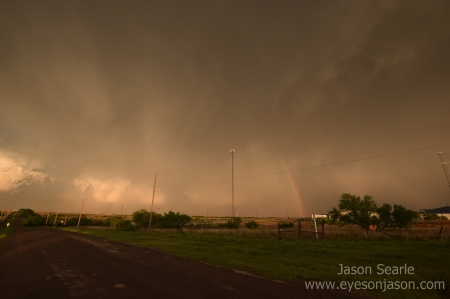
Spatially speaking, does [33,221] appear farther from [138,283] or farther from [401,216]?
[401,216]

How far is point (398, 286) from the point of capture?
8.55m

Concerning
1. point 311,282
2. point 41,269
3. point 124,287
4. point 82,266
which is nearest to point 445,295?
point 311,282

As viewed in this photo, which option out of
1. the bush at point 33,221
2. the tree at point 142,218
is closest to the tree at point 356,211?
the tree at point 142,218

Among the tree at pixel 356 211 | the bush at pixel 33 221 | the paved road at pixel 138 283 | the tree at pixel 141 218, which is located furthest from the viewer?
the bush at pixel 33 221

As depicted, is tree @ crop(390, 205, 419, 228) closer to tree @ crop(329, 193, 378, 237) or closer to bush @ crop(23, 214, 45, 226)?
tree @ crop(329, 193, 378, 237)

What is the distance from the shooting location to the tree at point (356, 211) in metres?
36.0

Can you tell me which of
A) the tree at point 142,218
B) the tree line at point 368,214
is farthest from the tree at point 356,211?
the tree at point 142,218

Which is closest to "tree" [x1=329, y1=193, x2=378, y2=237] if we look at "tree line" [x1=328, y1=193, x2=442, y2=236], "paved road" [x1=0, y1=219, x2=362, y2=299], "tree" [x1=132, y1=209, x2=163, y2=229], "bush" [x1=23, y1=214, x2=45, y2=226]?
"tree line" [x1=328, y1=193, x2=442, y2=236]

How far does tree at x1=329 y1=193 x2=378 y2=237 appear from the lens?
36000 mm

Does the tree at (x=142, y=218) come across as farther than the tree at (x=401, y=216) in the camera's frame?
Yes

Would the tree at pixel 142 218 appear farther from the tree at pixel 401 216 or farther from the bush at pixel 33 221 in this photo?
the bush at pixel 33 221

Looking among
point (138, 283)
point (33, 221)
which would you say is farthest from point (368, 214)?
point (33, 221)

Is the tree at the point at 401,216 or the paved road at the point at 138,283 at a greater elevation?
the tree at the point at 401,216

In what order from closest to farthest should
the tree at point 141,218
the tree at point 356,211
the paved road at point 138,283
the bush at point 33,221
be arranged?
the paved road at point 138,283, the tree at point 356,211, the tree at point 141,218, the bush at point 33,221
